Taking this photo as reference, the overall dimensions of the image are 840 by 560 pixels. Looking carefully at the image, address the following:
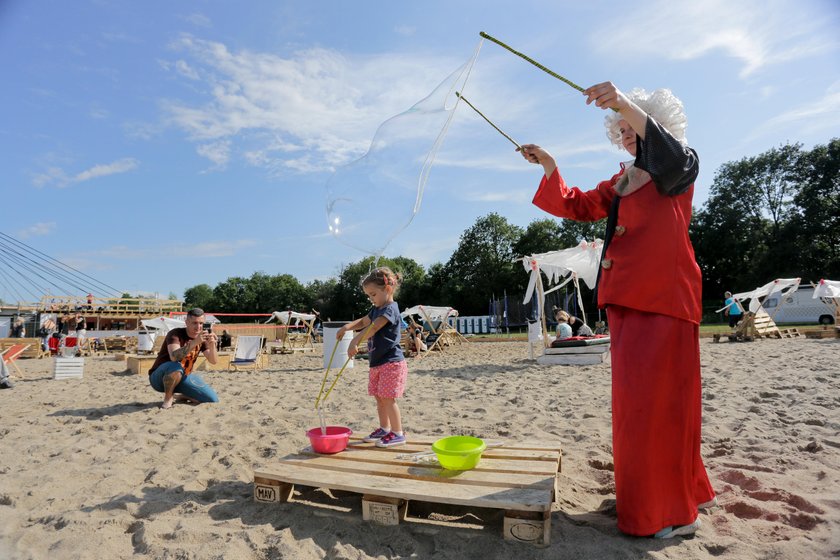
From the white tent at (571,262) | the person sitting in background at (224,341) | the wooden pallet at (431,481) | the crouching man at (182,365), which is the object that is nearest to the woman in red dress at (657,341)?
the wooden pallet at (431,481)

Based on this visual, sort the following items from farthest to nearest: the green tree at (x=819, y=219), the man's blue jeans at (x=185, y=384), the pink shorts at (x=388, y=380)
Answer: the green tree at (x=819, y=219) → the man's blue jeans at (x=185, y=384) → the pink shorts at (x=388, y=380)

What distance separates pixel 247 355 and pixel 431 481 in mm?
10325

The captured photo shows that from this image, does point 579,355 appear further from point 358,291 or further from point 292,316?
point 358,291

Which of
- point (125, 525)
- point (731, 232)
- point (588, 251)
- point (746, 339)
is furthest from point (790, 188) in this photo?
point (125, 525)

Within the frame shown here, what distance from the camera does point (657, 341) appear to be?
8.20 ft

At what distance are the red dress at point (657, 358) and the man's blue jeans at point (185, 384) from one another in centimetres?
557

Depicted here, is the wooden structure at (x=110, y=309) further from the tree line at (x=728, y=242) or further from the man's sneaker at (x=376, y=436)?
the man's sneaker at (x=376, y=436)

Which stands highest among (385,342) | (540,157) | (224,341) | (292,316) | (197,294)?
(197,294)

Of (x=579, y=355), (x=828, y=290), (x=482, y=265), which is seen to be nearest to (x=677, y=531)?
(x=579, y=355)

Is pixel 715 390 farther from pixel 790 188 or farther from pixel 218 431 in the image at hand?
pixel 790 188

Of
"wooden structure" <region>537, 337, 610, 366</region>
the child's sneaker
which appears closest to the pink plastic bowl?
the child's sneaker

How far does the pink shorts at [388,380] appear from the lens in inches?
153

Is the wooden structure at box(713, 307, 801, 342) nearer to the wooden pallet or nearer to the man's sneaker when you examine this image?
the man's sneaker

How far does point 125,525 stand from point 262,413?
10.1ft
